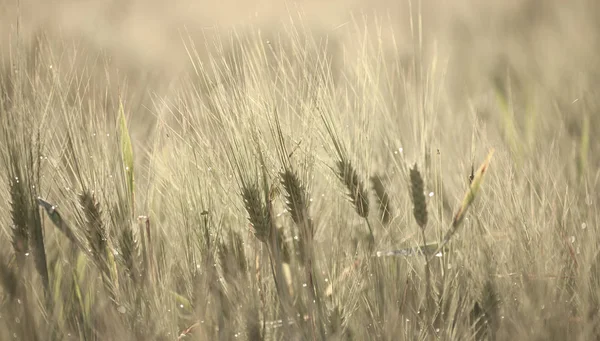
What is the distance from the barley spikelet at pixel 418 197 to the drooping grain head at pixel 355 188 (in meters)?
0.05

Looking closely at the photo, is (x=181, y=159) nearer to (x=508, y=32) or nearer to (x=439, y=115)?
(x=439, y=115)

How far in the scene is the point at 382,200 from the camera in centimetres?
82

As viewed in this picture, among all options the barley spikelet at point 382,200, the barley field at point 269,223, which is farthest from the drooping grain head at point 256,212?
the barley spikelet at point 382,200

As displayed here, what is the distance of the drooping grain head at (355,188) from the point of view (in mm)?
778

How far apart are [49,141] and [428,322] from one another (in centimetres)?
46

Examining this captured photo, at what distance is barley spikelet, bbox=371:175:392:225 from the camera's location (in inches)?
32.3

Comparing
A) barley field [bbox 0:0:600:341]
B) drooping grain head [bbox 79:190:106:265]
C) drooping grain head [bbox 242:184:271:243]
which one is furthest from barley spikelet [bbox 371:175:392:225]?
drooping grain head [bbox 79:190:106:265]

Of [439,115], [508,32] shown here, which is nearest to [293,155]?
[439,115]

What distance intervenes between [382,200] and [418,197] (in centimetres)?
8

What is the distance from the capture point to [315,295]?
0.75 metres

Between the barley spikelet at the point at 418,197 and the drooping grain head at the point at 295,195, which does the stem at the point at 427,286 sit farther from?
the drooping grain head at the point at 295,195

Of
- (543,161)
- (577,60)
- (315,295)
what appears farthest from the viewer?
(577,60)

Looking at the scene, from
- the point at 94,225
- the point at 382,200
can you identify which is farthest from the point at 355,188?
the point at 94,225

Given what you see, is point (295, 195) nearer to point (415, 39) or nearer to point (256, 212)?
point (256, 212)
